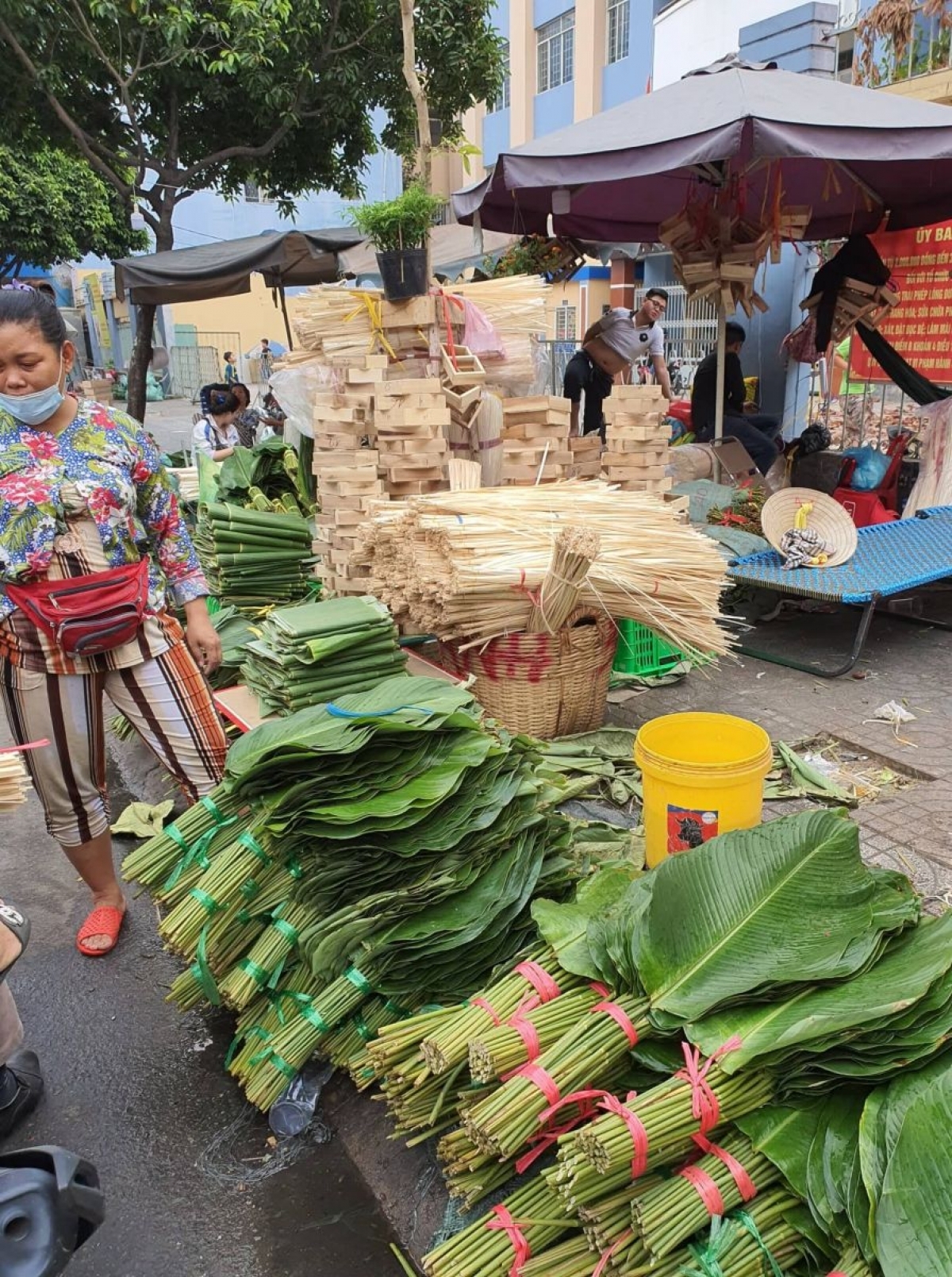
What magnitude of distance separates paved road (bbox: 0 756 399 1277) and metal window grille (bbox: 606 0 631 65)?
24.1m

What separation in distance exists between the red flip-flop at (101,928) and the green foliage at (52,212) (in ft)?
62.4

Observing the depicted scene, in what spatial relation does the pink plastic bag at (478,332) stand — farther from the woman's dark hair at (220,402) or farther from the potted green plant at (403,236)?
the woman's dark hair at (220,402)

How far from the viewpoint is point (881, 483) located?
7184mm

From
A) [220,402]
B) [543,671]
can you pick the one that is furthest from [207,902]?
[220,402]

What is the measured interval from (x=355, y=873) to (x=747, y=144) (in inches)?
154

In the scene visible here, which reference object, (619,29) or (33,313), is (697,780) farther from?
(619,29)

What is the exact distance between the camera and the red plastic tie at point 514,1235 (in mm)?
1693

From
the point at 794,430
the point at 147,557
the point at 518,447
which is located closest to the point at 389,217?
the point at 518,447

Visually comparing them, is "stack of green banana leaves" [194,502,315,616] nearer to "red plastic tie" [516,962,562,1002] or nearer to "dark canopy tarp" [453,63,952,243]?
"dark canopy tarp" [453,63,952,243]

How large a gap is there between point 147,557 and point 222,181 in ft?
36.9

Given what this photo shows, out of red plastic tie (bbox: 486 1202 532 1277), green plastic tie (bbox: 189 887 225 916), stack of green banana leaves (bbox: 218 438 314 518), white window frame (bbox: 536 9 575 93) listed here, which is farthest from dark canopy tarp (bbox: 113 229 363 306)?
white window frame (bbox: 536 9 575 93)

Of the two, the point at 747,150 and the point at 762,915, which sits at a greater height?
the point at 747,150

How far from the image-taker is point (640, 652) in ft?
15.9

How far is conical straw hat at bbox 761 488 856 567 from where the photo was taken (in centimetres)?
527
